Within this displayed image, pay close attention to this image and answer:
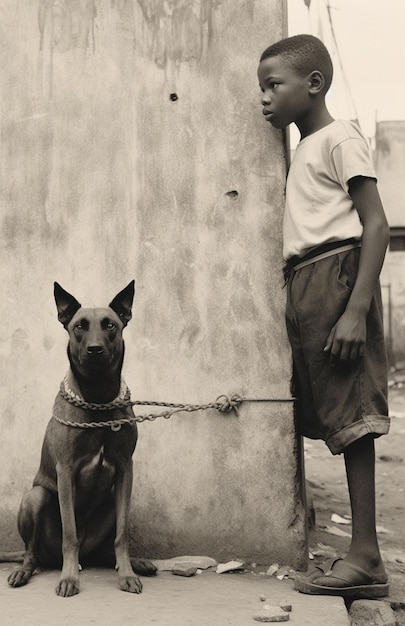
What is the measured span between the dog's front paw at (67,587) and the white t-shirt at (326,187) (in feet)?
5.40

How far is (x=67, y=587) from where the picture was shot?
3.32 m

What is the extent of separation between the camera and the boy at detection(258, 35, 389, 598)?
11.2 feet

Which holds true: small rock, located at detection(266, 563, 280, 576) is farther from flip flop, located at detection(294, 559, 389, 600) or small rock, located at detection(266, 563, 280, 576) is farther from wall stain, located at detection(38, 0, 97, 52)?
wall stain, located at detection(38, 0, 97, 52)

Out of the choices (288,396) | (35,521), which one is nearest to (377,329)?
(288,396)

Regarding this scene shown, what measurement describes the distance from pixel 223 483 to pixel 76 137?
182 cm

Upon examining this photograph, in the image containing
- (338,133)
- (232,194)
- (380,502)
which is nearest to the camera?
(338,133)

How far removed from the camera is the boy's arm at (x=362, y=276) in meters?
3.40

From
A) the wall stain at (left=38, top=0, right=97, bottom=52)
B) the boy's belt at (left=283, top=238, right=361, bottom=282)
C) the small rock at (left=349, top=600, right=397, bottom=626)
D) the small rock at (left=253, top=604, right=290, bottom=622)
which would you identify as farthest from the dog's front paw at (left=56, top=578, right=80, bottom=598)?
the wall stain at (left=38, top=0, right=97, bottom=52)

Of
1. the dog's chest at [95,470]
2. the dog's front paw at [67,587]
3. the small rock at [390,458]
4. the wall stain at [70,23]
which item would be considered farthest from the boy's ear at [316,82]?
the small rock at [390,458]

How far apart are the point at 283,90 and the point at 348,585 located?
212 centimetres

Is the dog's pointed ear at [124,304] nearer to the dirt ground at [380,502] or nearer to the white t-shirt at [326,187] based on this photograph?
the white t-shirt at [326,187]

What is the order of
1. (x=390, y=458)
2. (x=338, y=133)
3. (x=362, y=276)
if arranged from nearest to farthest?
(x=362, y=276) < (x=338, y=133) < (x=390, y=458)

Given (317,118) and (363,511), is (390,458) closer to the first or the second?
(363,511)

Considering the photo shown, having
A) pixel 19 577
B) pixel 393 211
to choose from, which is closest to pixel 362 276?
pixel 19 577
